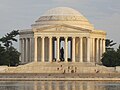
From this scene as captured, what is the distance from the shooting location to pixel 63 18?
183000 millimetres

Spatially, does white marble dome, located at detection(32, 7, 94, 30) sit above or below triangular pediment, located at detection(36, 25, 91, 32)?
above

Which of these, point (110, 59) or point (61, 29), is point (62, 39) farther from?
point (110, 59)

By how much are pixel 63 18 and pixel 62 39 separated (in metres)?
6.39

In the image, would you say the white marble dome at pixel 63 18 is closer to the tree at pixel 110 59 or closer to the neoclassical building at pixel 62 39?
the neoclassical building at pixel 62 39

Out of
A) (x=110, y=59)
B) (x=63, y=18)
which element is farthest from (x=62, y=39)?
(x=110, y=59)

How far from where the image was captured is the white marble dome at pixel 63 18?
181500mm

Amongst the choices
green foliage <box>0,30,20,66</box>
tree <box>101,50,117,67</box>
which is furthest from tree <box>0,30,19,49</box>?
tree <box>101,50,117,67</box>

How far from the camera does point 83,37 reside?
583 ft

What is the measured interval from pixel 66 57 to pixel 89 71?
70.4ft

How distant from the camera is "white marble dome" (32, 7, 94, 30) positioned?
181500 millimetres

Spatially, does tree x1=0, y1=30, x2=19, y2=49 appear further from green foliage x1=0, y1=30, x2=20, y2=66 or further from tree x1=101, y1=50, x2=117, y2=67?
tree x1=101, y1=50, x2=117, y2=67

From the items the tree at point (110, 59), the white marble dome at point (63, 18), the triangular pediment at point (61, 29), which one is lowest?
the tree at point (110, 59)

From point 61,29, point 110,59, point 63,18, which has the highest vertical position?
point 63,18

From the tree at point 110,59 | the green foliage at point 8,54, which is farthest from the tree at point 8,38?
the tree at point 110,59
